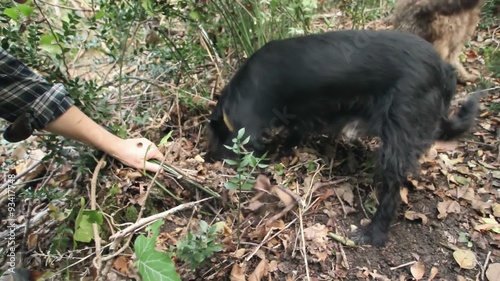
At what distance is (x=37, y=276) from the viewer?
80.7 inches

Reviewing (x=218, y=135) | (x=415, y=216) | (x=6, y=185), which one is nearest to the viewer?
(x=415, y=216)

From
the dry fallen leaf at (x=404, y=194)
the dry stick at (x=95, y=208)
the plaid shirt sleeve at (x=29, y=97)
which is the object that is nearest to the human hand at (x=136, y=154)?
the dry stick at (x=95, y=208)

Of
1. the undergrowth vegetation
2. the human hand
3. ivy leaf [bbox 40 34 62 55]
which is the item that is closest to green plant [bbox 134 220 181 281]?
the undergrowth vegetation

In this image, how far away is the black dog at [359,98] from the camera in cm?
210

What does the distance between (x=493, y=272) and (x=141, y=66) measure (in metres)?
2.75

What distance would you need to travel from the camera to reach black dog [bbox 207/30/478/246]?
2.10 metres

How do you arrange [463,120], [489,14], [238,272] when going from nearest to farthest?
[238,272]
[463,120]
[489,14]

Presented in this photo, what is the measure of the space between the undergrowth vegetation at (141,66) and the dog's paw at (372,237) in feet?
2.27

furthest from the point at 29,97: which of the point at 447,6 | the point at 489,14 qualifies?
the point at 489,14

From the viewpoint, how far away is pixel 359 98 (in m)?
2.24

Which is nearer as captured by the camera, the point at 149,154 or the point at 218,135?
the point at 149,154

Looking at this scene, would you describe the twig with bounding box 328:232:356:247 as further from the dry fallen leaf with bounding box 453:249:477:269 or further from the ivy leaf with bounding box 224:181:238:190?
the ivy leaf with bounding box 224:181:238:190

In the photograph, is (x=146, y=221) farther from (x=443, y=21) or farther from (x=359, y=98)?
(x=443, y=21)

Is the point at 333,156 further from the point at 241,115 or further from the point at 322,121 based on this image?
the point at 241,115
